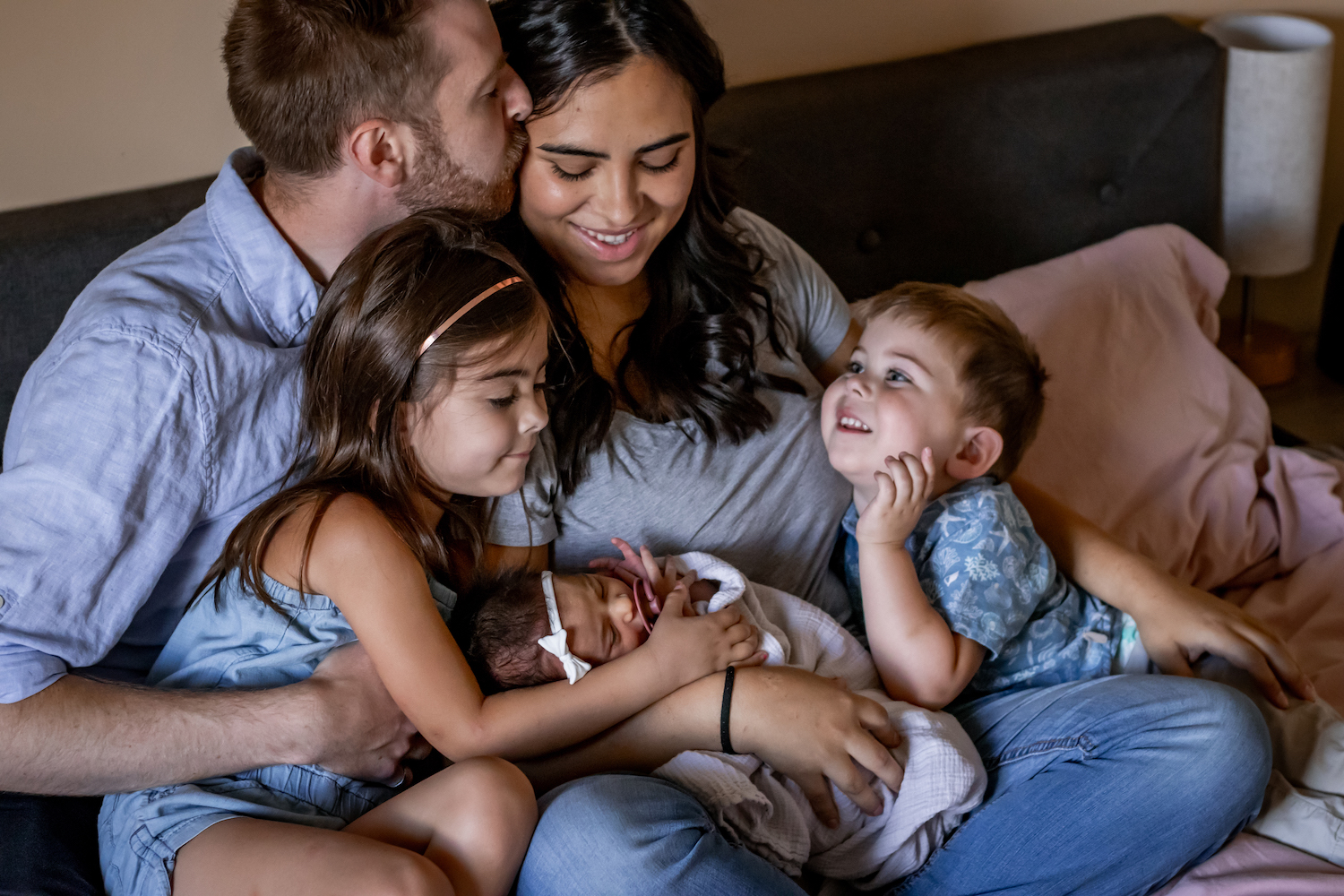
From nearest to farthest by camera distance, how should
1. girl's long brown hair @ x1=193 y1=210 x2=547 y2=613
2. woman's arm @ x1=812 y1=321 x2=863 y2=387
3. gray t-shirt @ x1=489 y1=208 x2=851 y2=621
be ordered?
girl's long brown hair @ x1=193 y1=210 x2=547 y2=613 < gray t-shirt @ x1=489 y1=208 x2=851 y2=621 < woman's arm @ x1=812 y1=321 x2=863 y2=387

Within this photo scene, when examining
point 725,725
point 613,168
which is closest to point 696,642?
point 725,725

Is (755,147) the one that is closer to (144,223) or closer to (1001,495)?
(1001,495)

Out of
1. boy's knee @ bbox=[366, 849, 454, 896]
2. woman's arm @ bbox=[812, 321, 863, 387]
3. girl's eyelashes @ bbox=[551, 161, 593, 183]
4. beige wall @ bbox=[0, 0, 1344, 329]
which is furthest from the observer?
woman's arm @ bbox=[812, 321, 863, 387]

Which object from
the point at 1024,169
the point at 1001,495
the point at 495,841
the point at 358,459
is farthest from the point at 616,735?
the point at 1024,169

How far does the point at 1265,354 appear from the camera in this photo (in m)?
2.85

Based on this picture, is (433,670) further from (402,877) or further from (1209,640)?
(1209,640)

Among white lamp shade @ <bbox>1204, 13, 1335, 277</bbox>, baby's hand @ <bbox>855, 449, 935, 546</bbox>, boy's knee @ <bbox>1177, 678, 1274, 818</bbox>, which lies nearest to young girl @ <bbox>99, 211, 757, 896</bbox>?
baby's hand @ <bbox>855, 449, 935, 546</bbox>

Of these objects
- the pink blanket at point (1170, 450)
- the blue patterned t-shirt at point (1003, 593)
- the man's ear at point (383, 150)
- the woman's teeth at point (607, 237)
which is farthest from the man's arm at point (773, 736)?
the pink blanket at point (1170, 450)

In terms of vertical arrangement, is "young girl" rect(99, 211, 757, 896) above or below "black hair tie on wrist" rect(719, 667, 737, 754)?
above

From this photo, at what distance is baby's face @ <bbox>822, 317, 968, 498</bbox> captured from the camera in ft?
A: 5.15

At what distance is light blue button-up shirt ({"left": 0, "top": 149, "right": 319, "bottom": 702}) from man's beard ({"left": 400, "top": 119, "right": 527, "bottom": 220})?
17 centimetres

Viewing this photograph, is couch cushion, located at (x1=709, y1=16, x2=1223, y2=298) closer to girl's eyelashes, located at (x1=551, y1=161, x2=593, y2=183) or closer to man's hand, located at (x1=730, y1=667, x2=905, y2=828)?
girl's eyelashes, located at (x1=551, y1=161, x2=593, y2=183)

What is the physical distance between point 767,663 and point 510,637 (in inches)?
13.0

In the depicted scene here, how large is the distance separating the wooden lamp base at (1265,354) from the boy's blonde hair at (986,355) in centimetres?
141
